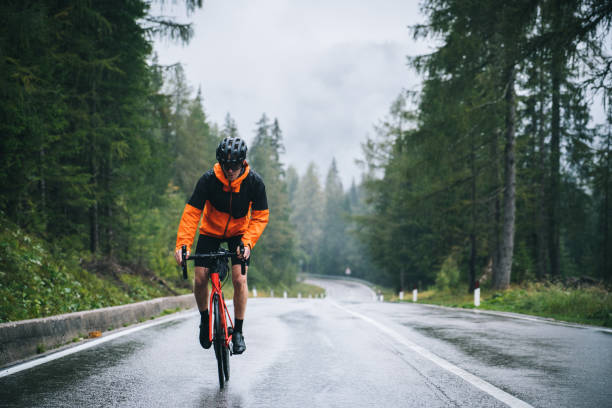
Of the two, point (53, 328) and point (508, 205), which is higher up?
point (508, 205)

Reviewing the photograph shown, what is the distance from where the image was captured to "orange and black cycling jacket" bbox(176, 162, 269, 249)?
15.8ft

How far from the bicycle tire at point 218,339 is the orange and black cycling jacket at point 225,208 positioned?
0.63m

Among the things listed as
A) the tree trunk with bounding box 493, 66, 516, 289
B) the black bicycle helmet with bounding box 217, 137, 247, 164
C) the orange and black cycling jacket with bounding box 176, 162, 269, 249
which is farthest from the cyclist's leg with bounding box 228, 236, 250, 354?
the tree trunk with bounding box 493, 66, 516, 289

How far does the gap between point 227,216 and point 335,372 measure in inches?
74.3

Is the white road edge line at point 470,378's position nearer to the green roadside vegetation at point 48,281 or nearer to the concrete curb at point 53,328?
the concrete curb at point 53,328

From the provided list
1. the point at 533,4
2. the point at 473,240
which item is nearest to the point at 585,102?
the point at 533,4

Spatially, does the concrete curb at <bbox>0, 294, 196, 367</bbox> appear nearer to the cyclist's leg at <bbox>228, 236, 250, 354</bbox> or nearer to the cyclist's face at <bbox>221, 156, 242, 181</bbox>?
the cyclist's leg at <bbox>228, 236, 250, 354</bbox>

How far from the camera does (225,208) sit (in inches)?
194

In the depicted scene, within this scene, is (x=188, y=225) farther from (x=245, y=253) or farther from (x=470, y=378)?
(x=470, y=378)

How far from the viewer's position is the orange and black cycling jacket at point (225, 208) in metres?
4.82

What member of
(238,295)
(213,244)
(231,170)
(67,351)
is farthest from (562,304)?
(67,351)

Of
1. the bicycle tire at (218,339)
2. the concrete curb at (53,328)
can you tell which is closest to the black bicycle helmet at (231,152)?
the bicycle tire at (218,339)

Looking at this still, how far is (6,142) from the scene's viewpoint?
9.71 meters

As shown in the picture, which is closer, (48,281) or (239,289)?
(239,289)
